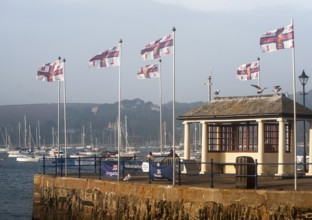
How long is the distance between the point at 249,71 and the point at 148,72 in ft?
22.4

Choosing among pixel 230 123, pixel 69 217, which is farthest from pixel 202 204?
pixel 230 123

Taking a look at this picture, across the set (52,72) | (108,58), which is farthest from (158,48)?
(52,72)

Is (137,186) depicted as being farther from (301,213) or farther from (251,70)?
(251,70)

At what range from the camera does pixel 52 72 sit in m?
35.1

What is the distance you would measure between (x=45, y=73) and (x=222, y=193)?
14047 millimetres

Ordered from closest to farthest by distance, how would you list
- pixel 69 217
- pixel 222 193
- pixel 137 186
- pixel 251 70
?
pixel 222 193 → pixel 137 186 → pixel 69 217 → pixel 251 70

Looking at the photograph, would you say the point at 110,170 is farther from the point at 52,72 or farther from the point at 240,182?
the point at 240,182

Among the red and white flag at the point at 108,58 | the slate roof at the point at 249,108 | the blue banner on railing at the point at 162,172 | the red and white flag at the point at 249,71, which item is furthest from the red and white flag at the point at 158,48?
the red and white flag at the point at 249,71

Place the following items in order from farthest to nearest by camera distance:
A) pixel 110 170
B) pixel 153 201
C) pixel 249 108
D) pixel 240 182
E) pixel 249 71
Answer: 1. pixel 249 71
2. pixel 249 108
3. pixel 110 170
4. pixel 153 201
5. pixel 240 182

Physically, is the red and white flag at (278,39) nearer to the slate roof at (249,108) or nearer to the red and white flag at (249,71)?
the slate roof at (249,108)

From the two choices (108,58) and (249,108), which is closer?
(108,58)

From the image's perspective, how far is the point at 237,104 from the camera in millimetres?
35156

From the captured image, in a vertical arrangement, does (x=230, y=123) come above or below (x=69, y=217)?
above

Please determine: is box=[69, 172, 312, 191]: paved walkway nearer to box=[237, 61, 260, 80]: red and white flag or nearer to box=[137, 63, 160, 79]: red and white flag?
box=[137, 63, 160, 79]: red and white flag
